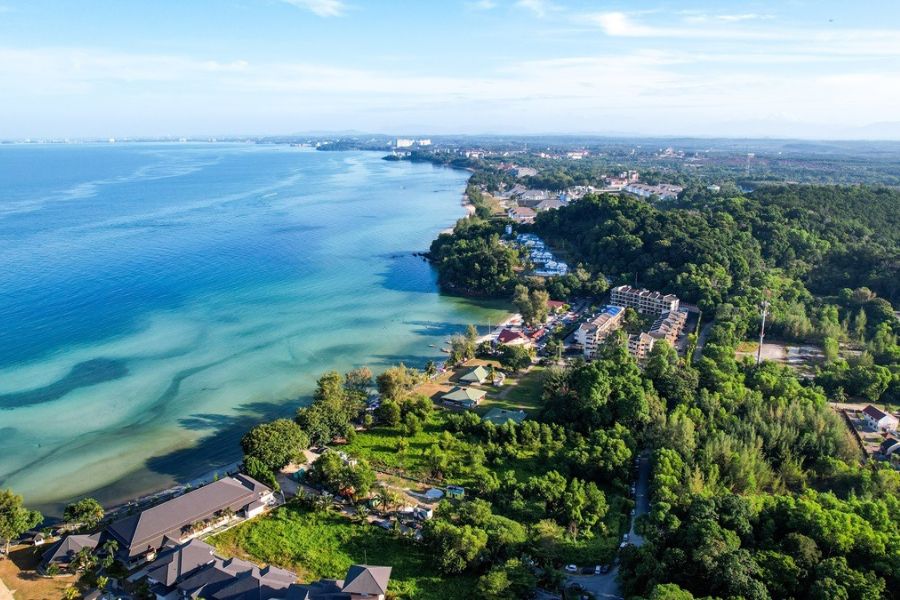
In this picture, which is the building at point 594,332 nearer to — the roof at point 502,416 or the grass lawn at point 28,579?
the roof at point 502,416

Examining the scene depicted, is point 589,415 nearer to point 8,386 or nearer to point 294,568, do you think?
point 294,568

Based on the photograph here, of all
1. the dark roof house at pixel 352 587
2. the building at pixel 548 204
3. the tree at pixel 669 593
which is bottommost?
the dark roof house at pixel 352 587

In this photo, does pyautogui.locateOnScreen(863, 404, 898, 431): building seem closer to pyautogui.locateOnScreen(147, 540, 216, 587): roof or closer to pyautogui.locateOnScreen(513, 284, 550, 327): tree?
pyautogui.locateOnScreen(513, 284, 550, 327): tree

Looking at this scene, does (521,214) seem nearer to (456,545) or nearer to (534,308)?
(534,308)

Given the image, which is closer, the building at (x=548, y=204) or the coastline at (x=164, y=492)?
the coastline at (x=164, y=492)

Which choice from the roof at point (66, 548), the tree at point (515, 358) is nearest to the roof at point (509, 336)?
the tree at point (515, 358)

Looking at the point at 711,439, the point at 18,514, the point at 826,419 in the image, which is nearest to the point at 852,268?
the point at 826,419
